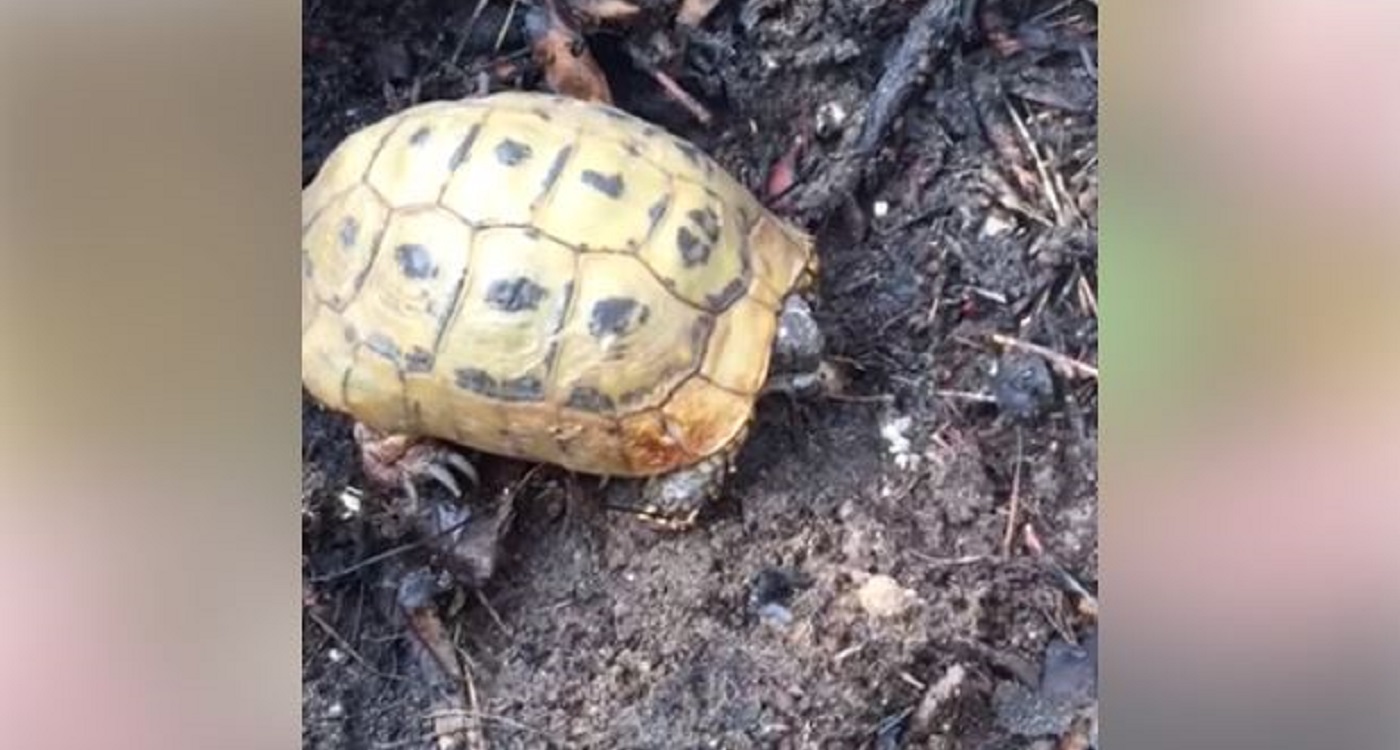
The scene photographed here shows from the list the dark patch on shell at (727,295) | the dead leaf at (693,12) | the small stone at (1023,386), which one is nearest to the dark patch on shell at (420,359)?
the dark patch on shell at (727,295)

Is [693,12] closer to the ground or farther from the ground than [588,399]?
farther from the ground

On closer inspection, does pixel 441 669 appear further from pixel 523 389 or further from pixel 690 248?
pixel 690 248

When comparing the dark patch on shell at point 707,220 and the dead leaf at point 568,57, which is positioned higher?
the dead leaf at point 568,57

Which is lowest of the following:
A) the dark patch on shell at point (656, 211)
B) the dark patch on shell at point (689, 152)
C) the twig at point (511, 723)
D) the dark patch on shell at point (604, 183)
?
the twig at point (511, 723)

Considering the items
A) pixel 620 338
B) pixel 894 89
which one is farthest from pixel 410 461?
pixel 894 89

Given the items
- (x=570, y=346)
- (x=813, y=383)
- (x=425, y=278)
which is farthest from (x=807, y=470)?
(x=425, y=278)

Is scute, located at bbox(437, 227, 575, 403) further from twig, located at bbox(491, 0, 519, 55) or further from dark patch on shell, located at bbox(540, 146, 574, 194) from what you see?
twig, located at bbox(491, 0, 519, 55)

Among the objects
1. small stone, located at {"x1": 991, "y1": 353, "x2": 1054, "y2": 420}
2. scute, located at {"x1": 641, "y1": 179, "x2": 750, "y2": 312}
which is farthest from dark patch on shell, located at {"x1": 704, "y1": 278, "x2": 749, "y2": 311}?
small stone, located at {"x1": 991, "y1": 353, "x2": 1054, "y2": 420}

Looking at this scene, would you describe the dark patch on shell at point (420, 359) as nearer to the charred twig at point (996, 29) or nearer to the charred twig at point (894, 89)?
the charred twig at point (894, 89)
